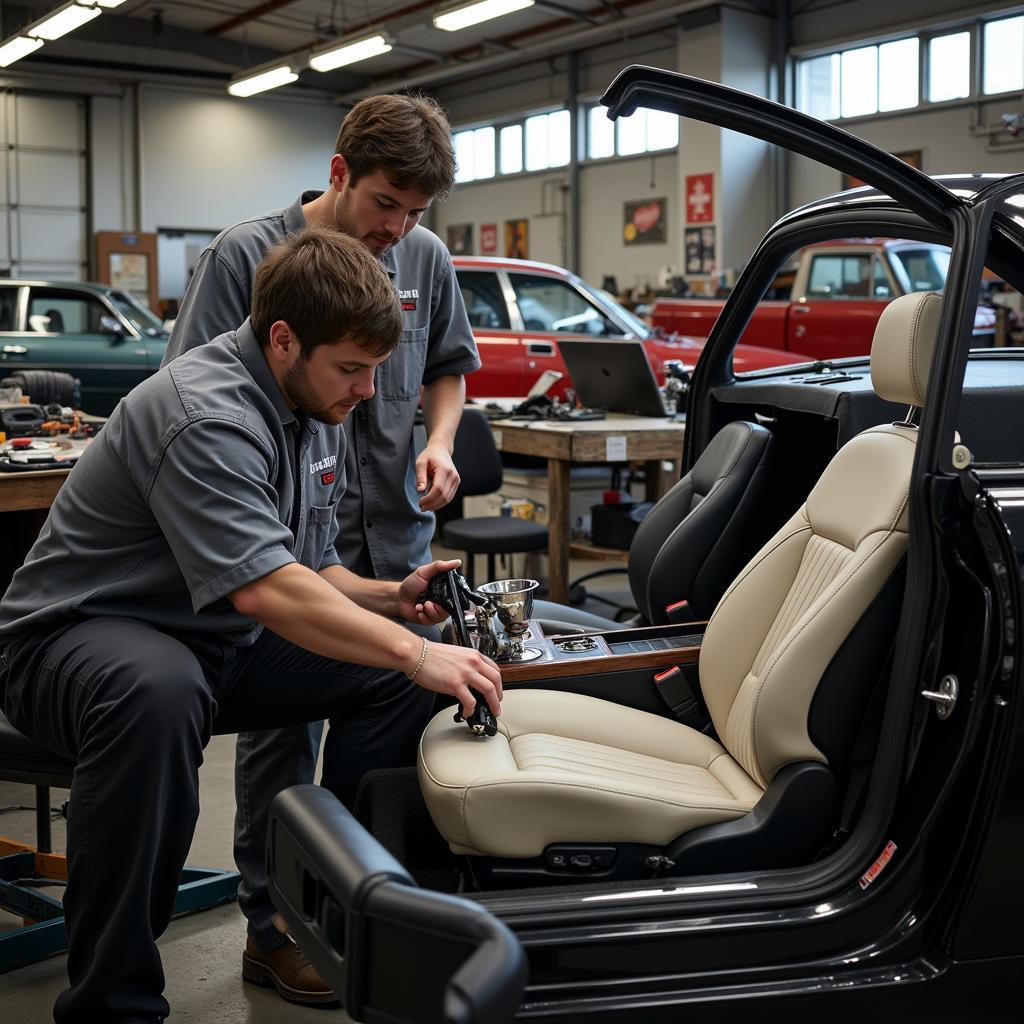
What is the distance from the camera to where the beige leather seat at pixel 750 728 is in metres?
1.74

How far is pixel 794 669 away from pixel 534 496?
350 centimetres

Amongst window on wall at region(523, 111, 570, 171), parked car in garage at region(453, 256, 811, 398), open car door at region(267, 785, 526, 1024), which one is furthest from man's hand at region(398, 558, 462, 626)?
window on wall at region(523, 111, 570, 171)

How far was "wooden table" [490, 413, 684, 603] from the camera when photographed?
474 centimetres

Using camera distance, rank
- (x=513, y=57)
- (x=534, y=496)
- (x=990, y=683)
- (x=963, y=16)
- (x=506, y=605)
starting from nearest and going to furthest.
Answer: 1. (x=990, y=683)
2. (x=506, y=605)
3. (x=534, y=496)
4. (x=963, y=16)
5. (x=513, y=57)

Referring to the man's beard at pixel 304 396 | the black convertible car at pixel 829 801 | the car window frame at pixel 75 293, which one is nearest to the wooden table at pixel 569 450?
the black convertible car at pixel 829 801

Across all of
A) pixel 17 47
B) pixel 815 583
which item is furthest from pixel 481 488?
pixel 17 47

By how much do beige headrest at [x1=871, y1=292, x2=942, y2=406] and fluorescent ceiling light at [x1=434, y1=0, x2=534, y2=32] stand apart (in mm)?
9499

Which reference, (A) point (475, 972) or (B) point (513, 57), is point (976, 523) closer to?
(A) point (475, 972)

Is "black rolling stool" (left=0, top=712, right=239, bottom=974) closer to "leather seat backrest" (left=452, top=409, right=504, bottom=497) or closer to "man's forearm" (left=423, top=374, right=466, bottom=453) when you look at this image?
"man's forearm" (left=423, top=374, right=466, bottom=453)

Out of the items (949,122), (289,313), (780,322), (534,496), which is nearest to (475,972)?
(289,313)

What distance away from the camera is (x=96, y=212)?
15969mm

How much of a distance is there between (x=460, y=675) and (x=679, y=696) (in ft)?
2.06

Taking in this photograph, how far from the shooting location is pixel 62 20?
1201 centimetres

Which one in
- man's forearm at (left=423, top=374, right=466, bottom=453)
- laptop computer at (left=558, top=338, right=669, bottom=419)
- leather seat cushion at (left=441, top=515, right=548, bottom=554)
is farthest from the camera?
laptop computer at (left=558, top=338, right=669, bottom=419)
